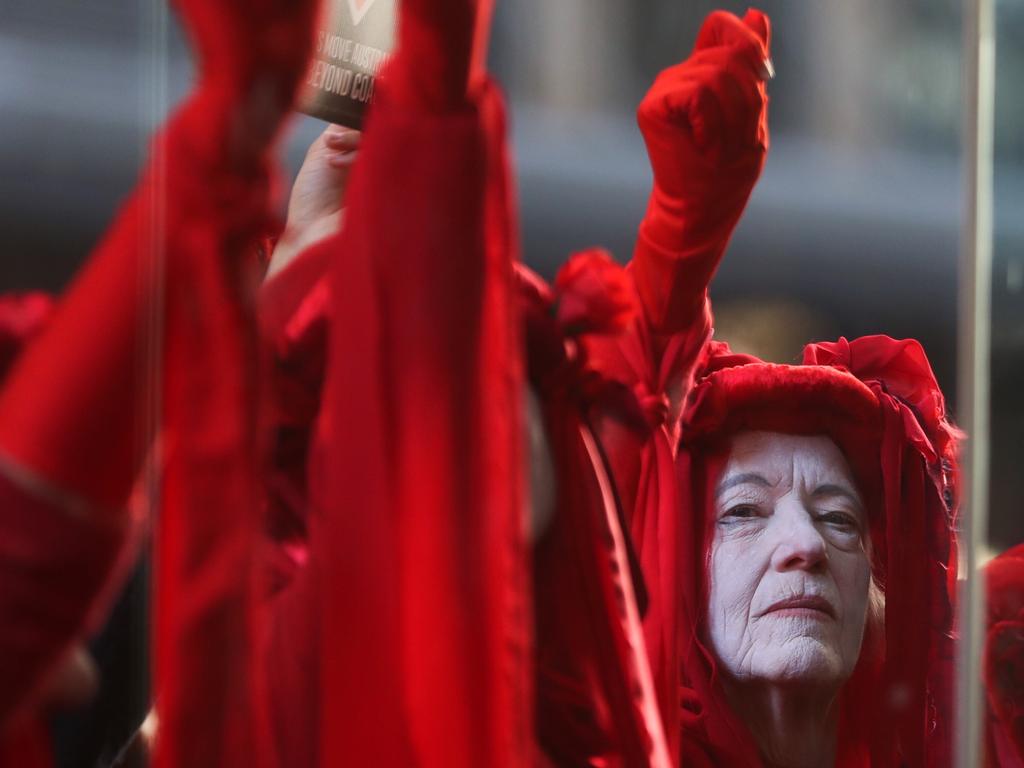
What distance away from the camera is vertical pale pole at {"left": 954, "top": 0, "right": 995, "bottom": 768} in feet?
3.39

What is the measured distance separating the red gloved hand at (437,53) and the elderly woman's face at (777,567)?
18.7 inches

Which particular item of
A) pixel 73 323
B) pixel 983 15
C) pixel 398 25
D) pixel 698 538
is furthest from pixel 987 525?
pixel 73 323

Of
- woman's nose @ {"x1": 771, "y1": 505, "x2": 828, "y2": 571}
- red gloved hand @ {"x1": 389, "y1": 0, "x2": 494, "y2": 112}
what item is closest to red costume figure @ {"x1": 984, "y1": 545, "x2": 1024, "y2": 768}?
woman's nose @ {"x1": 771, "y1": 505, "x2": 828, "y2": 571}

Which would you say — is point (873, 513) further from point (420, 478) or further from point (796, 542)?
point (420, 478)

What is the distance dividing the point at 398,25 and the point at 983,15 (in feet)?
1.39

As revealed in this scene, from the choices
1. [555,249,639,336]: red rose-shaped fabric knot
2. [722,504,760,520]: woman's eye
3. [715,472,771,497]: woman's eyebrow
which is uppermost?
[555,249,639,336]: red rose-shaped fabric knot

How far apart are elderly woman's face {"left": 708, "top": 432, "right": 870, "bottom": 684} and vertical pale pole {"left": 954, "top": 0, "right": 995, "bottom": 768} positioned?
0.17m

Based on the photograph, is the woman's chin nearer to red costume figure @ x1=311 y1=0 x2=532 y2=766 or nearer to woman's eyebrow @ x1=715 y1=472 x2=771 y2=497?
woman's eyebrow @ x1=715 y1=472 x2=771 y2=497

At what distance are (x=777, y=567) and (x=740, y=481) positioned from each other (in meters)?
0.08

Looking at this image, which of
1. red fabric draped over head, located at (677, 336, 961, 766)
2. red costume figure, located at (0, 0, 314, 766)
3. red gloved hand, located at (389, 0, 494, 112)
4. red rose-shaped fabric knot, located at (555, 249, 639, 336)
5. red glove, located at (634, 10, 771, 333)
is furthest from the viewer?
red fabric draped over head, located at (677, 336, 961, 766)

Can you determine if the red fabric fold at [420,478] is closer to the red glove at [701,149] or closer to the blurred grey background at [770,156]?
the blurred grey background at [770,156]

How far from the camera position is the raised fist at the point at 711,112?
1.08m

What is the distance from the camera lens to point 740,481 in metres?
1.24

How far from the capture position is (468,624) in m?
0.87
